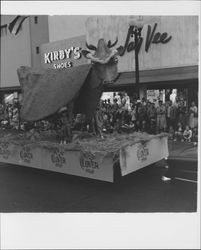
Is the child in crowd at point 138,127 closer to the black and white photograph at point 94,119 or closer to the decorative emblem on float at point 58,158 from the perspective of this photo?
the black and white photograph at point 94,119

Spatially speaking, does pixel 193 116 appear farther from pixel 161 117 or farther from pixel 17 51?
pixel 17 51

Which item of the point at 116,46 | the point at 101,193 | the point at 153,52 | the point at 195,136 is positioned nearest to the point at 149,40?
the point at 153,52

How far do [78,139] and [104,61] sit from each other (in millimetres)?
1506

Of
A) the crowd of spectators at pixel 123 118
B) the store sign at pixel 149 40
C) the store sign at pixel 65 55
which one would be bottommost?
the crowd of spectators at pixel 123 118

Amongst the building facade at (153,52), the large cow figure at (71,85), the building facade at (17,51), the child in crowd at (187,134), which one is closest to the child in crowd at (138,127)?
the building facade at (153,52)

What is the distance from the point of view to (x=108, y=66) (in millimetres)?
5395

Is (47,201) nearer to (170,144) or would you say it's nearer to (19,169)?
(19,169)

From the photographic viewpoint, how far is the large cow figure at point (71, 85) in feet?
17.8

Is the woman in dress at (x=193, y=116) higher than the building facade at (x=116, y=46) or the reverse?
the reverse

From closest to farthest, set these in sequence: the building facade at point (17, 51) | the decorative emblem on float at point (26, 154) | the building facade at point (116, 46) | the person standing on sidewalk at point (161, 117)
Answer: the building facade at point (116, 46), the building facade at point (17, 51), the person standing on sidewalk at point (161, 117), the decorative emblem on float at point (26, 154)

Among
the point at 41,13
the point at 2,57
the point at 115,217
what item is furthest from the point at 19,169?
the point at 41,13

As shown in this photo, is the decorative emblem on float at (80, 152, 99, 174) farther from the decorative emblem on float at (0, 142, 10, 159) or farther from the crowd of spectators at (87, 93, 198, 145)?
the decorative emblem on float at (0, 142, 10, 159)

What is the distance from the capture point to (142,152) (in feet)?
18.4

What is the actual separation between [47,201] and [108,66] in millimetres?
2428
